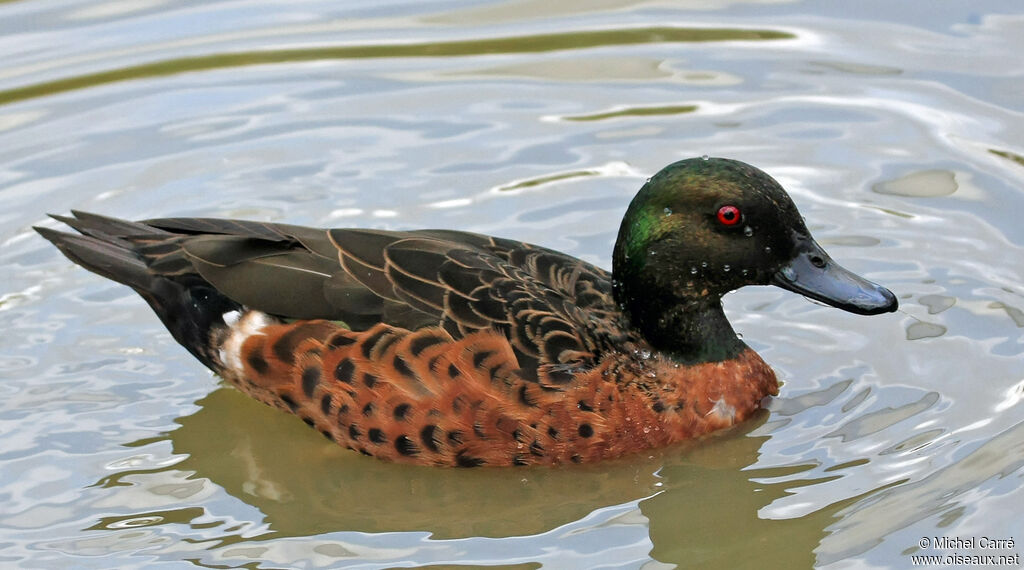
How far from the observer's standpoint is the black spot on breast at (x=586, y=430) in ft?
20.5

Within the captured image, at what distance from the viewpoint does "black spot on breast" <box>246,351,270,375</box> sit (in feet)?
21.6

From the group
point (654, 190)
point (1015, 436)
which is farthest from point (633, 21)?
point (1015, 436)

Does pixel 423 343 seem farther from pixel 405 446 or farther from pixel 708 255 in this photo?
pixel 708 255

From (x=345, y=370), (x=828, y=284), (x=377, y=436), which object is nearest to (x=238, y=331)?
(x=345, y=370)

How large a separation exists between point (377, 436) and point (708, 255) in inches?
64.9

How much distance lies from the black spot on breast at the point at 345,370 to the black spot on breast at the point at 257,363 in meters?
0.40

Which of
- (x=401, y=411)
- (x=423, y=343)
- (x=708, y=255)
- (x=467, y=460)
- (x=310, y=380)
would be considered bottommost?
(x=467, y=460)

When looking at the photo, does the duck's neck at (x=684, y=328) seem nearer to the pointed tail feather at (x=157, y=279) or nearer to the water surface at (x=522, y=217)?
the water surface at (x=522, y=217)

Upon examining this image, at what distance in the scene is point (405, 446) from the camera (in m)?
6.33

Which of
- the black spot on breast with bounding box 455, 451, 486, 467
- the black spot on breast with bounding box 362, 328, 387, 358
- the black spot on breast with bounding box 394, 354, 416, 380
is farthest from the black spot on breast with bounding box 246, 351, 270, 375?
the black spot on breast with bounding box 455, 451, 486, 467

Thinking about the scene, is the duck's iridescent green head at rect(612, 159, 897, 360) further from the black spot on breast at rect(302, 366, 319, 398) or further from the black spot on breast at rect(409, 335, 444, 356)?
the black spot on breast at rect(302, 366, 319, 398)

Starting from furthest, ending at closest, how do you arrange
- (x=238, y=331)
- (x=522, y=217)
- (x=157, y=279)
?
1. (x=522, y=217)
2. (x=157, y=279)
3. (x=238, y=331)

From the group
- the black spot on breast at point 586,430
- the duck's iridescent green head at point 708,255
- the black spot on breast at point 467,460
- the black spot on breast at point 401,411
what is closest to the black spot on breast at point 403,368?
the black spot on breast at point 401,411

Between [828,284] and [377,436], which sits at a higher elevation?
[828,284]
